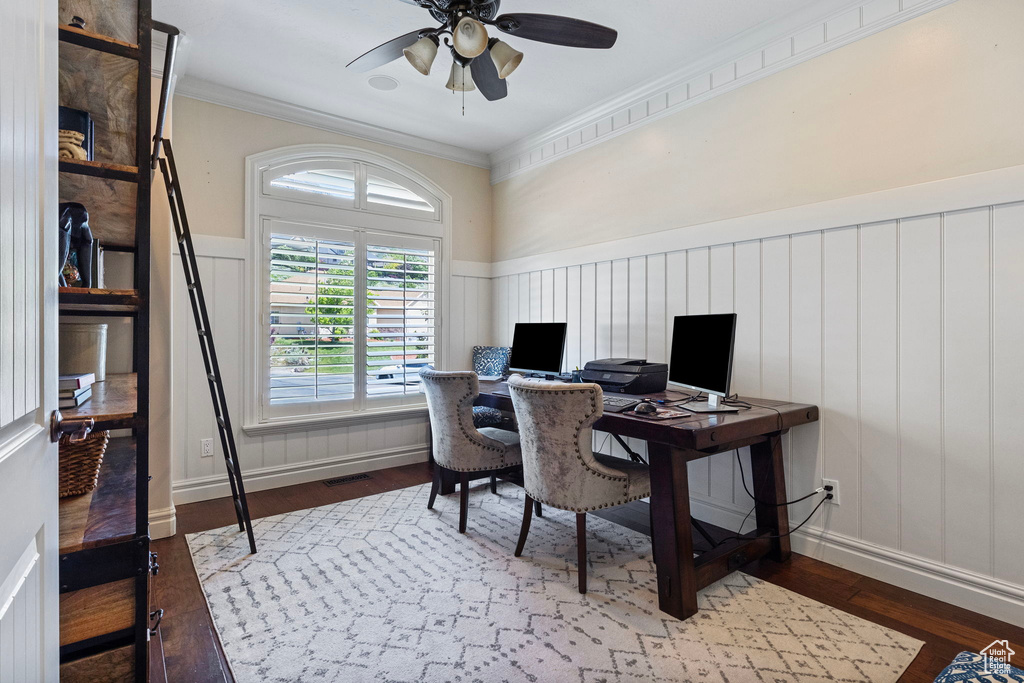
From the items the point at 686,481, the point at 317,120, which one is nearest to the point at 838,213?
the point at 686,481

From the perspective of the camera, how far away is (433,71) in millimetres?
3174

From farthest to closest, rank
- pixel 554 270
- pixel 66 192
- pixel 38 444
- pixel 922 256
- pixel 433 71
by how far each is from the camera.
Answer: pixel 554 270, pixel 433 71, pixel 922 256, pixel 66 192, pixel 38 444

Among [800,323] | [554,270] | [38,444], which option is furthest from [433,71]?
[38,444]

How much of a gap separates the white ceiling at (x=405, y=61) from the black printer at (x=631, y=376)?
183cm

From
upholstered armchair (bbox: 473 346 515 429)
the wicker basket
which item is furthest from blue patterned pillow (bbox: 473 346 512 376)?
the wicker basket

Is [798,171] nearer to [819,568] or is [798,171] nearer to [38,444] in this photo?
[819,568]

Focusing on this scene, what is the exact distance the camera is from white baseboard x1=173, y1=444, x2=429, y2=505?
10.9ft

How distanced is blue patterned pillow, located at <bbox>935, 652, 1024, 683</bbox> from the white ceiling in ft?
9.04

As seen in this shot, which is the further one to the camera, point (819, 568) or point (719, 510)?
point (719, 510)

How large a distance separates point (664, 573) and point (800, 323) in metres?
1.47

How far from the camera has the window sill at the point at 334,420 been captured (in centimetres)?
359

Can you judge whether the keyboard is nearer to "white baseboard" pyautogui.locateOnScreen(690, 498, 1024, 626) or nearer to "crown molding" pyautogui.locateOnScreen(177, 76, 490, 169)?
"white baseboard" pyautogui.locateOnScreen(690, 498, 1024, 626)

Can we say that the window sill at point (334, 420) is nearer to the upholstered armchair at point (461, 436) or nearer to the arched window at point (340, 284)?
the arched window at point (340, 284)

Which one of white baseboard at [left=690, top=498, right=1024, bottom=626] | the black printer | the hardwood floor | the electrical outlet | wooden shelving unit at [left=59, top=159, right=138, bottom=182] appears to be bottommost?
the hardwood floor
